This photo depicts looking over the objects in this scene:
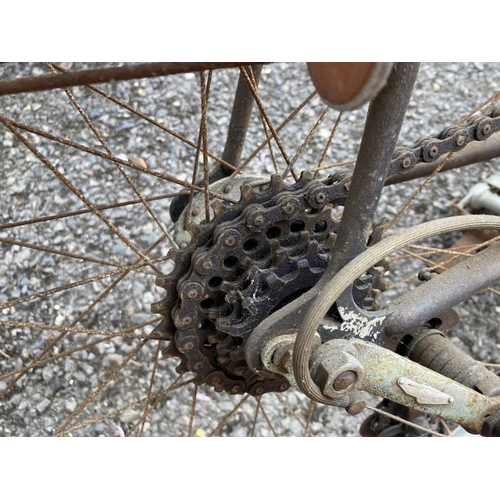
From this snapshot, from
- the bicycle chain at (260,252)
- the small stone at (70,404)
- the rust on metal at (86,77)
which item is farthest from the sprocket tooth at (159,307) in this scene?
the small stone at (70,404)

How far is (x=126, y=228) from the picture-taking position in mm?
1653

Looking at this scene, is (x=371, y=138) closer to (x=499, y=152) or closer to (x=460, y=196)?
(x=499, y=152)

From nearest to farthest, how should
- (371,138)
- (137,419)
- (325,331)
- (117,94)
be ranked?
1. (371,138)
2. (325,331)
3. (137,419)
4. (117,94)

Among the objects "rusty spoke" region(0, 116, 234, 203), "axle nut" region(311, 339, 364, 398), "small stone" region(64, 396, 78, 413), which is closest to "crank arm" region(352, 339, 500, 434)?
"axle nut" region(311, 339, 364, 398)

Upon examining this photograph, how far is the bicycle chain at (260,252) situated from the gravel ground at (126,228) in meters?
0.31

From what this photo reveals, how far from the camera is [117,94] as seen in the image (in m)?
1.85

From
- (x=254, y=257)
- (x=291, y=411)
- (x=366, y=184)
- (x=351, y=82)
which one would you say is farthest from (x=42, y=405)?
(x=351, y=82)

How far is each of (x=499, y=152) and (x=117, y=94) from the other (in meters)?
1.00

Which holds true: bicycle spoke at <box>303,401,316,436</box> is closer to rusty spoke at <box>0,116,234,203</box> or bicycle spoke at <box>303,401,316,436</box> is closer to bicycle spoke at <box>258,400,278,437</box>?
bicycle spoke at <box>258,400,278,437</box>

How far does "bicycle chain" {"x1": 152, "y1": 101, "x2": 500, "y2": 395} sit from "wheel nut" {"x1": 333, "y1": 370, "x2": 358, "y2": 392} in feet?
0.49

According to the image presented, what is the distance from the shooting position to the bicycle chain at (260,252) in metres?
0.94

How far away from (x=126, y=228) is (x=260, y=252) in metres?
0.74

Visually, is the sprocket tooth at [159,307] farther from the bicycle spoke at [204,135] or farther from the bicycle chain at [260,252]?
the bicycle spoke at [204,135]

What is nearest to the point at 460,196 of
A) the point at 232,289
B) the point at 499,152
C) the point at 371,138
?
the point at 499,152
